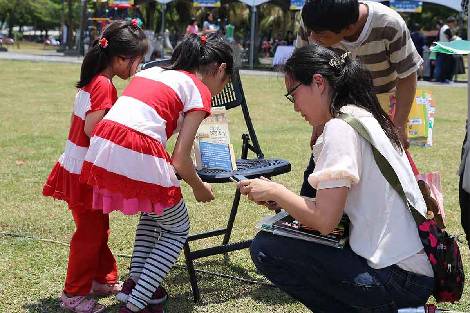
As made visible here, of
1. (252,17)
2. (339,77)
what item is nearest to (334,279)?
(339,77)

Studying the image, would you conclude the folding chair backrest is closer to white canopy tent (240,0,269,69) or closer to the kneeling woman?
the kneeling woman

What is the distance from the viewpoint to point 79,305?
288 centimetres

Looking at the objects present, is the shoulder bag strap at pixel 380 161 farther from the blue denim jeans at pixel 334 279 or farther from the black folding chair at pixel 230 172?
the black folding chair at pixel 230 172

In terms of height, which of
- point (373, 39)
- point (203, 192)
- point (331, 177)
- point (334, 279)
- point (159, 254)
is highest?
point (373, 39)

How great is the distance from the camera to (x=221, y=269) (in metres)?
3.48

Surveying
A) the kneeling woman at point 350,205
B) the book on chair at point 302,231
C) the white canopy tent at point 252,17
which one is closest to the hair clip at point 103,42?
the kneeling woman at point 350,205

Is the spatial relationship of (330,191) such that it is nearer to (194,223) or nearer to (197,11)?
(194,223)

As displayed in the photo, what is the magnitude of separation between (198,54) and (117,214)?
1.86m

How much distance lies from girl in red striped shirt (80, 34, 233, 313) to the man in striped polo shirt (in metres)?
0.42

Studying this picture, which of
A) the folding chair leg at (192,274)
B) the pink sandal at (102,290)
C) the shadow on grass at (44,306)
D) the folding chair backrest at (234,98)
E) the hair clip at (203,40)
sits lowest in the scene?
the shadow on grass at (44,306)

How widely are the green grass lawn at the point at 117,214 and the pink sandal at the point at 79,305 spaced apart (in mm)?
67

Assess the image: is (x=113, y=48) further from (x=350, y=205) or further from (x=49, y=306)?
(x=350, y=205)

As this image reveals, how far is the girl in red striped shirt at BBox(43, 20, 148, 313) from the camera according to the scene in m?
2.88

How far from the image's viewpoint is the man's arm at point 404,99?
3189mm
